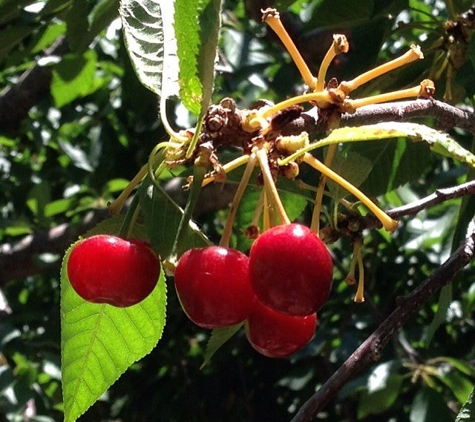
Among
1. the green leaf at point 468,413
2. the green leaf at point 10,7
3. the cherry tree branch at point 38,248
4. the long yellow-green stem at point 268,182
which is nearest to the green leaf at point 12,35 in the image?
the green leaf at point 10,7

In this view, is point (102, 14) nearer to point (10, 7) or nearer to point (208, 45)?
point (10, 7)

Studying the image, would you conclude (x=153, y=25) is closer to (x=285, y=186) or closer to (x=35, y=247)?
(x=285, y=186)

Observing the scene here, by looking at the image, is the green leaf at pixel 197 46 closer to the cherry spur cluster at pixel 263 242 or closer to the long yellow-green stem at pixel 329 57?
the cherry spur cluster at pixel 263 242

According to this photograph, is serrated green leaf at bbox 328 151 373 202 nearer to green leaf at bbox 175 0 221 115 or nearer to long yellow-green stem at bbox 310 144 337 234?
long yellow-green stem at bbox 310 144 337 234

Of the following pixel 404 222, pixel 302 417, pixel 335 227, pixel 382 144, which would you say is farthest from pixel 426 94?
pixel 404 222

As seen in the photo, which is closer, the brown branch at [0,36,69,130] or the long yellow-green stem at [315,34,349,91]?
the long yellow-green stem at [315,34,349,91]

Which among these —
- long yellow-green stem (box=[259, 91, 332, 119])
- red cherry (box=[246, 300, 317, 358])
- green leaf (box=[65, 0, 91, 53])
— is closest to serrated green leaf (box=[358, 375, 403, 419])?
green leaf (box=[65, 0, 91, 53])
